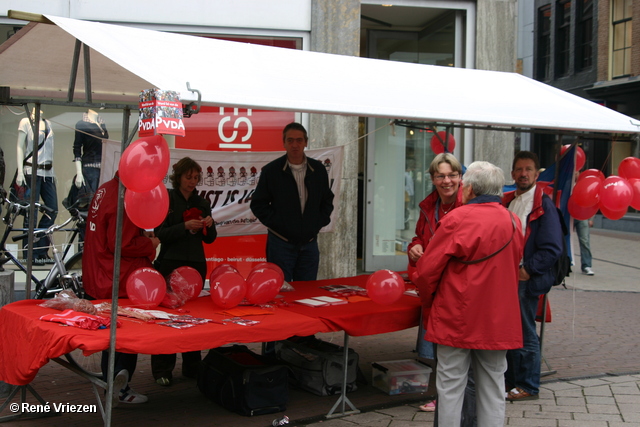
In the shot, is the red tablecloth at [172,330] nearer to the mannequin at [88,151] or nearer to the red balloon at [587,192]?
the red balloon at [587,192]

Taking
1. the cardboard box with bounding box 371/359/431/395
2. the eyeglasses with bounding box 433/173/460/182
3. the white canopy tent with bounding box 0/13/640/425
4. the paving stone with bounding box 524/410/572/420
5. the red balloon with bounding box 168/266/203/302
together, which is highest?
the white canopy tent with bounding box 0/13/640/425

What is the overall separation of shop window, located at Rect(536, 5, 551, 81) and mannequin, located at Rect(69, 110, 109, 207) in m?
22.2

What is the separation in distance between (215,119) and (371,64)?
3.30m

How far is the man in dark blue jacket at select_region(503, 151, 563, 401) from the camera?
4719mm

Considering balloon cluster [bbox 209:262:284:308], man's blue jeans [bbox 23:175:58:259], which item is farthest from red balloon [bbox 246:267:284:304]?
man's blue jeans [bbox 23:175:58:259]

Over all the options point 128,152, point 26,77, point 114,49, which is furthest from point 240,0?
point 128,152

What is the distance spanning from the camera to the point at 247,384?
4410 mm

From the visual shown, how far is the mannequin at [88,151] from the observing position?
8.11 m

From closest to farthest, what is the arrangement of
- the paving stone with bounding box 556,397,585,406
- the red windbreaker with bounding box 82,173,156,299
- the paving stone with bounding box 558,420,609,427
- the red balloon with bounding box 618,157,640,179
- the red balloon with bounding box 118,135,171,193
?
the red balloon with bounding box 118,135,171,193
the red windbreaker with bounding box 82,173,156,299
the paving stone with bounding box 558,420,609,427
the paving stone with bounding box 556,397,585,406
the red balloon with bounding box 618,157,640,179

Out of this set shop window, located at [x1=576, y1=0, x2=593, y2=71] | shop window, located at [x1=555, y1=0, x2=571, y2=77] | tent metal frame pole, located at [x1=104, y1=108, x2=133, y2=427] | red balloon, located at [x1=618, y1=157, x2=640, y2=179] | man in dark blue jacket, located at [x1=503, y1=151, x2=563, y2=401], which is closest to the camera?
tent metal frame pole, located at [x1=104, y1=108, x2=133, y2=427]

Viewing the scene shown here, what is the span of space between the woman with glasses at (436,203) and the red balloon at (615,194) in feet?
4.32

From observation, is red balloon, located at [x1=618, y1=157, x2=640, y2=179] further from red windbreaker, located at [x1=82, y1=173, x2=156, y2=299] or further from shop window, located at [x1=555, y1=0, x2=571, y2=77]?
shop window, located at [x1=555, y1=0, x2=571, y2=77]

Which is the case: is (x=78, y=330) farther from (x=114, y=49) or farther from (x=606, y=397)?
(x=606, y=397)

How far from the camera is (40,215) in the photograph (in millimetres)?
7949
